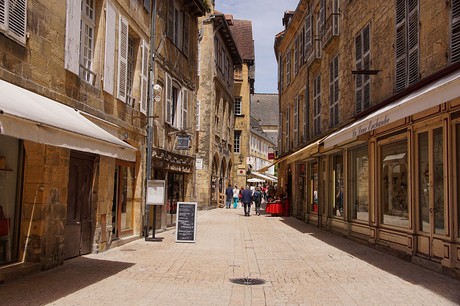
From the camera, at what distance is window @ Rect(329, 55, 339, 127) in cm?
1575

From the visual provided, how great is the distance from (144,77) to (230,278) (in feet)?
22.6

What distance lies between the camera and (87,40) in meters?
9.73

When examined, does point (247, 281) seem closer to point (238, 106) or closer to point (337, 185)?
point (337, 185)

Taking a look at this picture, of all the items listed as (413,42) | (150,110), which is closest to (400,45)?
(413,42)

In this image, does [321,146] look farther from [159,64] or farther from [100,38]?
[100,38]

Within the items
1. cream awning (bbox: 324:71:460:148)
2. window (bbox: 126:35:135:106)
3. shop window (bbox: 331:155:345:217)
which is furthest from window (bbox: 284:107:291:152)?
cream awning (bbox: 324:71:460:148)

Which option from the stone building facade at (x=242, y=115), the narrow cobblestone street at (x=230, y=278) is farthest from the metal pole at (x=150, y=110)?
the stone building facade at (x=242, y=115)

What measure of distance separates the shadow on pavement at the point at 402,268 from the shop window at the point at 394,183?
787mm

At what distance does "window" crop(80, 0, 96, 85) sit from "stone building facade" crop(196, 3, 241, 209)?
1687 cm

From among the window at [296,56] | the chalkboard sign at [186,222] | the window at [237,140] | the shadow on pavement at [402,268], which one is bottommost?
the shadow on pavement at [402,268]

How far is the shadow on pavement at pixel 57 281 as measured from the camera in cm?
590

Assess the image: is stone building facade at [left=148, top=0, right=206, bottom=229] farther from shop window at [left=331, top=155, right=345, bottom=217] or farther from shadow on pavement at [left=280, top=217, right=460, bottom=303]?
shadow on pavement at [left=280, top=217, right=460, bottom=303]

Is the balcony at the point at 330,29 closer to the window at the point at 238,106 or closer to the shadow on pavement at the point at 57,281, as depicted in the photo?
the shadow on pavement at the point at 57,281

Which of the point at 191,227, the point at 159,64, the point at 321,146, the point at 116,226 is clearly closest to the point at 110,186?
the point at 116,226
